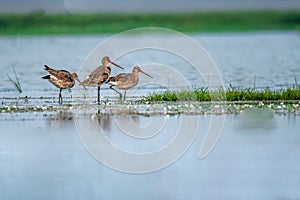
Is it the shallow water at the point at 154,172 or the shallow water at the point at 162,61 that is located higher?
the shallow water at the point at 162,61

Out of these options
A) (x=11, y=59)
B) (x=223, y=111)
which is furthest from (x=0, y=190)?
(x=11, y=59)

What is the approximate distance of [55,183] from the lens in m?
8.69

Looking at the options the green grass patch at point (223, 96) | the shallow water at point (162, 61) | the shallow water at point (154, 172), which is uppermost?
the shallow water at point (162, 61)

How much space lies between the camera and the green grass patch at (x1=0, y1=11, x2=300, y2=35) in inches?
1202

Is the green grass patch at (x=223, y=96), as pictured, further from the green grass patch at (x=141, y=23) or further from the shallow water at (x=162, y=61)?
the green grass patch at (x=141, y=23)

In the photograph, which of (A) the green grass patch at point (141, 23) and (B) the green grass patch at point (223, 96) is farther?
(A) the green grass patch at point (141, 23)

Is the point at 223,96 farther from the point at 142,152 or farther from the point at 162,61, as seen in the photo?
the point at 162,61

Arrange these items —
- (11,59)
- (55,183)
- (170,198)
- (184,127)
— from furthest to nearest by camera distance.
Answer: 1. (11,59)
2. (184,127)
3. (55,183)
4. (170,198)

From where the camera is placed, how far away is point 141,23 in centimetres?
3169

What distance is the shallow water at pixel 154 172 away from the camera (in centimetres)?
836

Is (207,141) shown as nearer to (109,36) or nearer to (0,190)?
(0,190)

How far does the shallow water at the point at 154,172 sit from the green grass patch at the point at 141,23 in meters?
17.9

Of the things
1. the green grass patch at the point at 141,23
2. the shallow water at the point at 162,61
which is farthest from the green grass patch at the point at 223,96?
the green grass patch at the point at 141,23

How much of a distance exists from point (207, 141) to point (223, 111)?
1.75 meters
